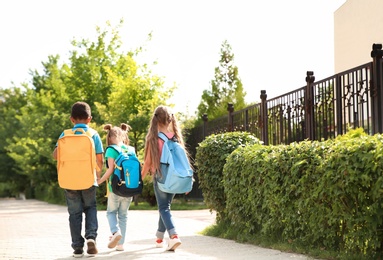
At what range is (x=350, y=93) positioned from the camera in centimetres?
1077

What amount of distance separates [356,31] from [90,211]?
23705 mm

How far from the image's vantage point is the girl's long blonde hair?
9.01 metres

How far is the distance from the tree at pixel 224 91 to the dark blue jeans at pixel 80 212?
35.4 metres

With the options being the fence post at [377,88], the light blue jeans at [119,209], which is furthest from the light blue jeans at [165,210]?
the fence post at [377,88]

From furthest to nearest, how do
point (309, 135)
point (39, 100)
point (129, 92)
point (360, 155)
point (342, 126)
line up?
1. point (39, 100)
2. point (129, 92)
3. point (309, 135)
4. point (342, 126)
5. point (360, 155)

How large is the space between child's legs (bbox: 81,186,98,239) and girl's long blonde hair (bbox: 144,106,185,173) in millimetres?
814

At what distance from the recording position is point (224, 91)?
47094 mm

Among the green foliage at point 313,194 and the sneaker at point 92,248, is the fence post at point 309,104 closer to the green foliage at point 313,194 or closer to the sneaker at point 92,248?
the green foliage at point 313,194

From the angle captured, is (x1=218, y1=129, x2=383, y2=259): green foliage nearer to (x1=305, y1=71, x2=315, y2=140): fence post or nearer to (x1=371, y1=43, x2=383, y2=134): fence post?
(x1=371, y1=43, x2=383, y2=134): fence post

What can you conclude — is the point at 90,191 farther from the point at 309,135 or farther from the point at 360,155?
the point at 309,135

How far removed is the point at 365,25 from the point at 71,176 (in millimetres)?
23056

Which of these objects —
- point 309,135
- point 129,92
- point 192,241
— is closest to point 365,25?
point 129,92

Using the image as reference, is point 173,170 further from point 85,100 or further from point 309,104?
point 85,100

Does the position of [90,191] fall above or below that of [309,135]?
below
